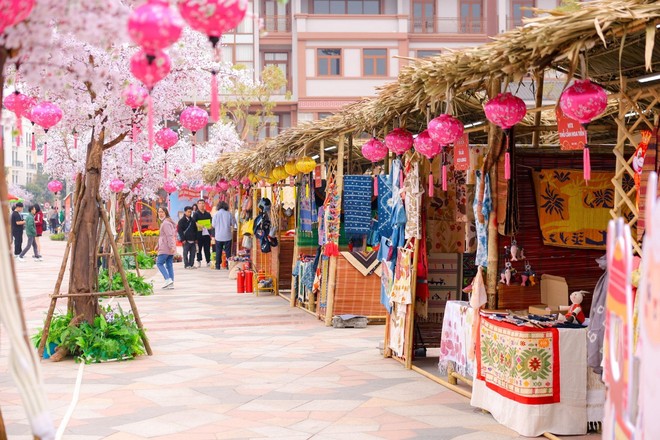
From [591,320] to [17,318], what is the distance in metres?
3.97

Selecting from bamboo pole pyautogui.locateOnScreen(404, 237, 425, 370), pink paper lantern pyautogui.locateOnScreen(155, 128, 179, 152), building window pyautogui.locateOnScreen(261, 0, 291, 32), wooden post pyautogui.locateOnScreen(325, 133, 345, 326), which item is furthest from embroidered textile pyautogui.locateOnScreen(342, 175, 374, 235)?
building window pyautogui.locateOnScreen(261, 0, 291, 32)

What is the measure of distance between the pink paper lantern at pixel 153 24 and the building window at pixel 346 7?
127 ft

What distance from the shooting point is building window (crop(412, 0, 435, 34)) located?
41125mm

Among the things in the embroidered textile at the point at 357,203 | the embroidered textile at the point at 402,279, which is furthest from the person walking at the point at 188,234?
the embroidered textile at the point at 402,279

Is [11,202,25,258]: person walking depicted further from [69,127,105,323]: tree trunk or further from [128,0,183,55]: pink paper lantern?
[128,0,183,55]: pink paper lantern

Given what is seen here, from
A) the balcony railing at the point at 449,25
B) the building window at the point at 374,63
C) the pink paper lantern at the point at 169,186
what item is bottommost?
the pink paper lantern at the point at 169,186

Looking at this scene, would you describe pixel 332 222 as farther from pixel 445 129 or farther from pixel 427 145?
pixel 445 129

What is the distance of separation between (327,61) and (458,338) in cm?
3340

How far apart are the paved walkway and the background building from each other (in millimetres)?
28790

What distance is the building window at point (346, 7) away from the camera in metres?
40.7

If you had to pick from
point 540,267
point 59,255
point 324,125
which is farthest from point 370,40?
point 540,267

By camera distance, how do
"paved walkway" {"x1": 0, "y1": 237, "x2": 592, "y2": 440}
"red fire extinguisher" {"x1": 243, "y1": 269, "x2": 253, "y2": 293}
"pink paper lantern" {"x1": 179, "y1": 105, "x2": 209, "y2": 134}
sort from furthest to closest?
"red fire extinguisher" {"x1": 243, "y1": 269, "x2": 253, "y2": 293}, "pink paper lantern" {"x1": 179, "y1": 105, "x2": 209, "y2": 134}, "paved walkway" {"x1": 0, "y1": 237, "x2": 592, "y2": 440}

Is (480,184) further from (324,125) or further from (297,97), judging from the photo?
(297,97)

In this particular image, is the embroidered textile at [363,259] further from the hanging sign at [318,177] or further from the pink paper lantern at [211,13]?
the pink paper lantern at [211,13]
